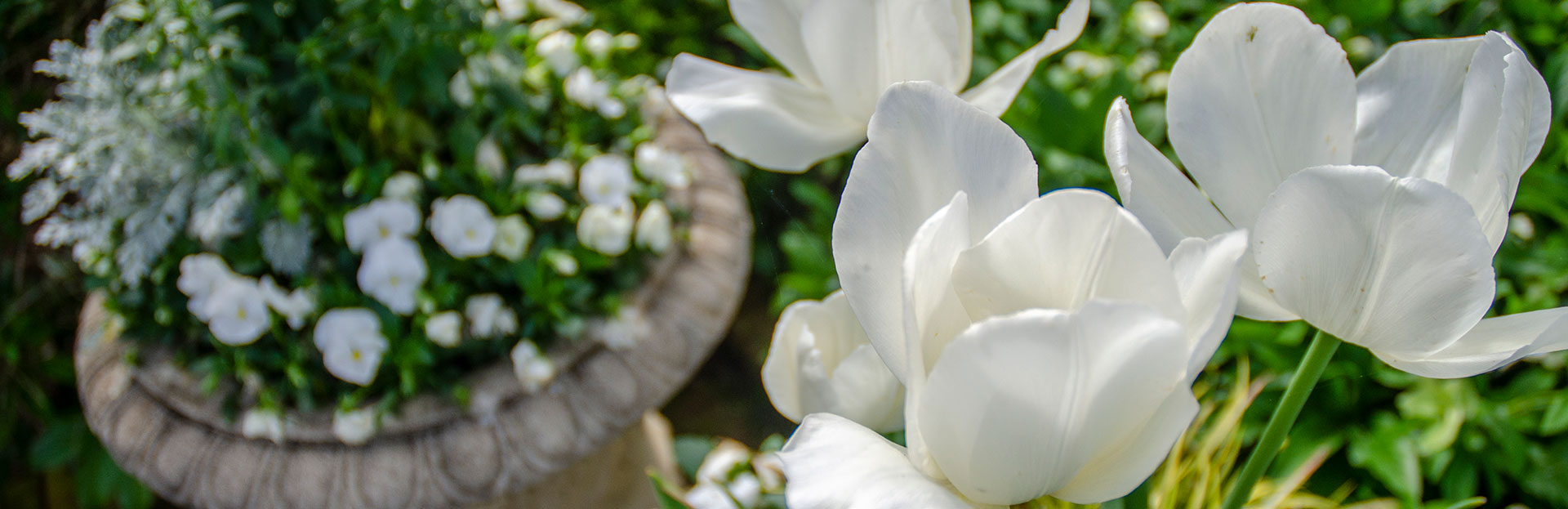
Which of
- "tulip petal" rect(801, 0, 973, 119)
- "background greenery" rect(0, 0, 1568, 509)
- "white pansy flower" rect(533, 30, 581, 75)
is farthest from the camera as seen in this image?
"white pansy flower" rect(533, 30, 581, 75)

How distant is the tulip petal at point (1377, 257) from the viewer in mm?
200

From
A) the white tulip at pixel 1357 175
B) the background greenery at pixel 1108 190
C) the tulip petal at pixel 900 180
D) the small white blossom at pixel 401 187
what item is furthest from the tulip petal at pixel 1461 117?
the small white blossom at pixel 401 187

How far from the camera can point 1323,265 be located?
22 cm

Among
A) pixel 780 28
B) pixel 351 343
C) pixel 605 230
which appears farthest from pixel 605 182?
pixel 780 28

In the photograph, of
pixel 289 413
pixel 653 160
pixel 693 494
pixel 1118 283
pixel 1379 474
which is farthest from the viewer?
pixel 653 160

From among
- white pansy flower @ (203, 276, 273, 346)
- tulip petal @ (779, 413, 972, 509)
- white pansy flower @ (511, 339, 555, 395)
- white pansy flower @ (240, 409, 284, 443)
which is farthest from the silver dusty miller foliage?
tulip petal @ (779, 413, 972, 509)

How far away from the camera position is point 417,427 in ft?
2.85

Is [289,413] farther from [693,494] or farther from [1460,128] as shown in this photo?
[1460,128]

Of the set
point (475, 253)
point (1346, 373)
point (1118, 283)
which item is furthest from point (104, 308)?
point (1346, 373)

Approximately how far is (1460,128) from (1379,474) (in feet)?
2.20

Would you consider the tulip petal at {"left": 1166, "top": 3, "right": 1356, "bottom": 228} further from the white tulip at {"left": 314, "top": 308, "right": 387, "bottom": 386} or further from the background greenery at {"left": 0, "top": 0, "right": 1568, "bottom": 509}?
the white tulip at {"left": 314, "top": 308, "right": 387, "bottom": 386}

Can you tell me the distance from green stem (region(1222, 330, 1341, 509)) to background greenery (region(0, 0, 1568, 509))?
17cm

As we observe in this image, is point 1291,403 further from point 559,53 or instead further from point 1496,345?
point 559,53

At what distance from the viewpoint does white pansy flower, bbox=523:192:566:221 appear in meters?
0.95
